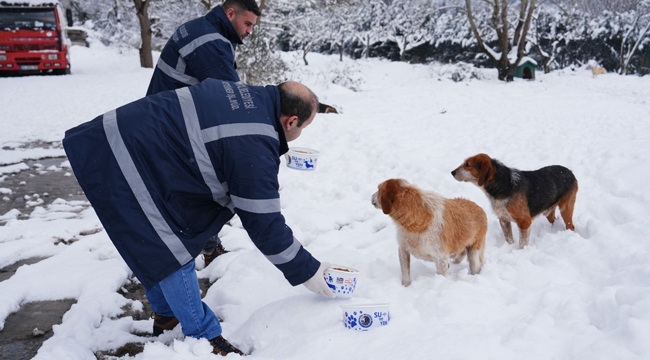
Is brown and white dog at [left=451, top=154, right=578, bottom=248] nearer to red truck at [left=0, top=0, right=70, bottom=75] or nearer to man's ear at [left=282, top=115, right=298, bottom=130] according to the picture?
man's ear at [left=282, top=115, right=298, bottom=130]

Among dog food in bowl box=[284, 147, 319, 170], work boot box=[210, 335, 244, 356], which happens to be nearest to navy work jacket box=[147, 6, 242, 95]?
dog food in bowl box=[284, 147, 319, 170]

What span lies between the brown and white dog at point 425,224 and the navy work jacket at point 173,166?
4.38ft

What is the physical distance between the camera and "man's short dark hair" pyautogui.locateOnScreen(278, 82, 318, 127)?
8.55ft

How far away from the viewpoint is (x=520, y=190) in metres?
4.48

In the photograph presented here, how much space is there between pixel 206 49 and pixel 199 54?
78 millimetres

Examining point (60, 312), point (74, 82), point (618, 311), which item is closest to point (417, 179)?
point (618, 311)

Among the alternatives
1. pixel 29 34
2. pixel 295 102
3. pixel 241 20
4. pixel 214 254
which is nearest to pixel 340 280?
pixel 295 102

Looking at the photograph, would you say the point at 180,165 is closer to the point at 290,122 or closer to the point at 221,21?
the point at 290,122

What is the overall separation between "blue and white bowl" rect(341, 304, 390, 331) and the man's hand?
155 mm

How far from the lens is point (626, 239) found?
3.87m

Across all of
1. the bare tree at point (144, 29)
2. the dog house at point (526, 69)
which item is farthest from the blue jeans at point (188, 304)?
the bare tree at point (144, 29)

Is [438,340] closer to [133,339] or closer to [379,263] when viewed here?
[379,263]

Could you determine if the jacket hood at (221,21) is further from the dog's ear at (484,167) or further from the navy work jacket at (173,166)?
the dog's ear at (484,167)

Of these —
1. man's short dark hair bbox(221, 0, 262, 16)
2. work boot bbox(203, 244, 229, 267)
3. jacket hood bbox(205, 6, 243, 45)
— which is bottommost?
work boot bbox(203, 244, 229, 267)
